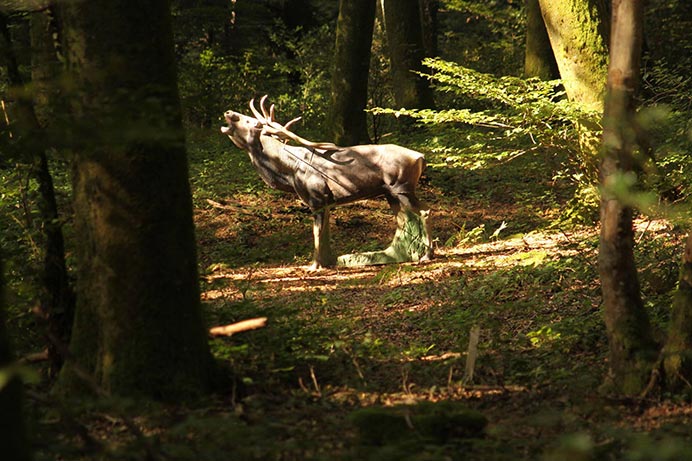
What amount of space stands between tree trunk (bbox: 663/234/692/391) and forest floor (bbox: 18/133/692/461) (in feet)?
0.51

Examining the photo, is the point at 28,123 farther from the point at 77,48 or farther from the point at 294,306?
the point at 294,306

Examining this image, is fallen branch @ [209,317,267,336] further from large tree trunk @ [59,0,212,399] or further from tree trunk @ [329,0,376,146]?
tree trunk @ [329,0,376,146]

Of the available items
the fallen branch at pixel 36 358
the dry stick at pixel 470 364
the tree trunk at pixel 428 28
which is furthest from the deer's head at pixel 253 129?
the tree trunk at pixel 428 28

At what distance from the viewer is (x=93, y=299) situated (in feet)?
17.4

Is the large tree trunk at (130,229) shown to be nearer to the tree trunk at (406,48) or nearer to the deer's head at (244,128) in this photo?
the deer's head at (244,128)

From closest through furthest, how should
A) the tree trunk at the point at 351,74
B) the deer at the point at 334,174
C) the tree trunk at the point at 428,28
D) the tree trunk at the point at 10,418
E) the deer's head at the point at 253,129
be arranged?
the tree trunk at the point at 10,418 → the deer at the point at 334,174 → the deer's head at the point at 253,129 → the tree trunk at the point at 351,74 → the tree trunk at the point at 428,28

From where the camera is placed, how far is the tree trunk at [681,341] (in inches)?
217

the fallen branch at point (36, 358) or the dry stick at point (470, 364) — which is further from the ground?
the fallen branch at point (36, 358)

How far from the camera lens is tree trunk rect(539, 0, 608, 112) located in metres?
11.7

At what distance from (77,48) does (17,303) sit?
1.78 meters

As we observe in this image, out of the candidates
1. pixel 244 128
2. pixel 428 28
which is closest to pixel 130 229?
pixel 244 128

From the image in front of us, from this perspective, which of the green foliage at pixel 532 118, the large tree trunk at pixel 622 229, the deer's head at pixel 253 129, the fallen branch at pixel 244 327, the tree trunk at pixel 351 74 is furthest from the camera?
the tree trunk at pixel 351 74

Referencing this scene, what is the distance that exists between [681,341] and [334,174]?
257 inches

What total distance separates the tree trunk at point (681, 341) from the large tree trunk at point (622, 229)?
0.36 feet
